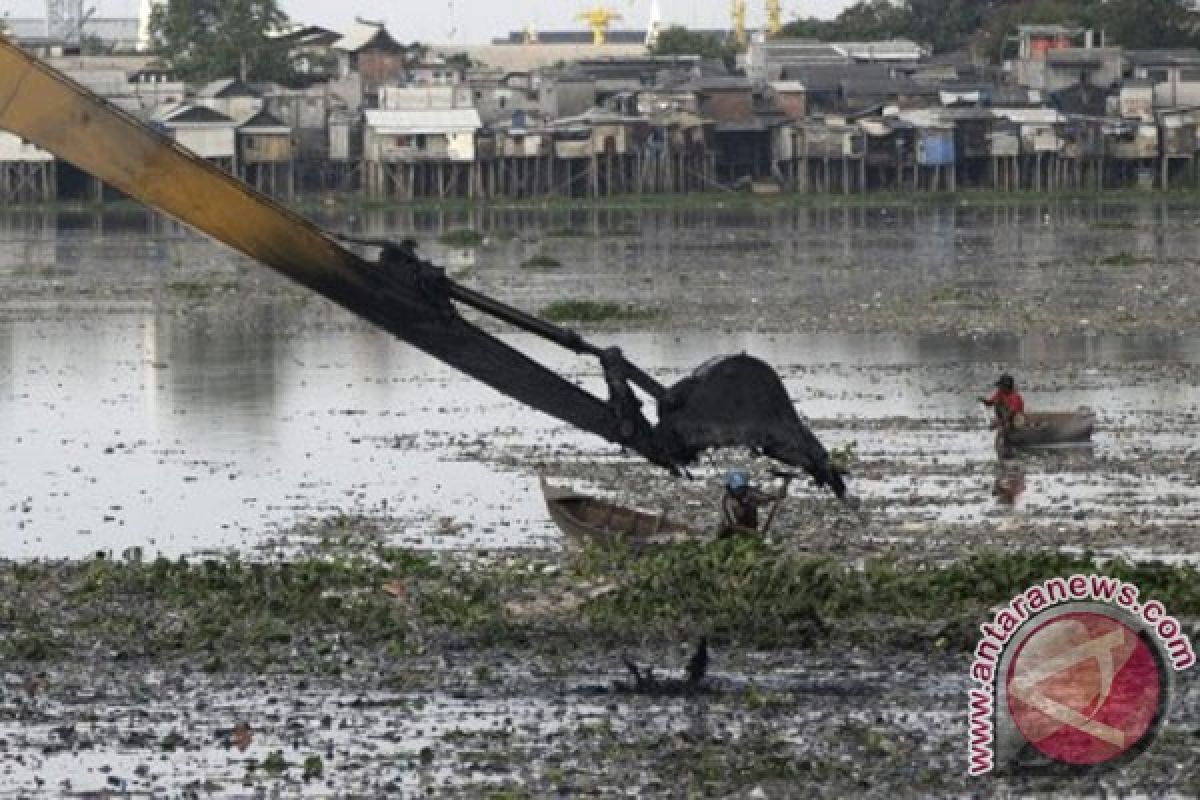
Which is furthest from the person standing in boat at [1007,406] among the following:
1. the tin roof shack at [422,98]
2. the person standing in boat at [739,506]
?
the tin roof shack at [422,98]

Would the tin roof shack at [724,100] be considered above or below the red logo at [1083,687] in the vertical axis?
below

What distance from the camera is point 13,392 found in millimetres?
37719

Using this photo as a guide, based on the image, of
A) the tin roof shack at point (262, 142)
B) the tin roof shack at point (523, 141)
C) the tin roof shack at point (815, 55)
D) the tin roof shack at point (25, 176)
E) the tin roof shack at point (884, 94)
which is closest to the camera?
the tin roof shack at point (25, 176)

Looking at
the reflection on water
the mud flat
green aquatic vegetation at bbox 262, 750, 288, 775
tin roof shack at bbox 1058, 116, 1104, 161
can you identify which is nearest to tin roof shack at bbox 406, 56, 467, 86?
tin roof shack at bbox 1058, 116, 1104, 161

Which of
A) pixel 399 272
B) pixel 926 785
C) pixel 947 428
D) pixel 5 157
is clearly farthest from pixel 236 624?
pixel 5 157

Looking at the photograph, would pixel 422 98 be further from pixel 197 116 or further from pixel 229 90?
pixel 197 116

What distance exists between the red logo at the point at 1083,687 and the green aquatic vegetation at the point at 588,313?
32.9 meters

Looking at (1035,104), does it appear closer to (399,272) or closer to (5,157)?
(5,157)

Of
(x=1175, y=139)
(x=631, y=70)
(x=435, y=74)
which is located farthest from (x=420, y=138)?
(x=1175, y=139)

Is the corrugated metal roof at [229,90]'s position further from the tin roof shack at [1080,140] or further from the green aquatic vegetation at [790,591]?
the green aquatic vegetation at [790,591]

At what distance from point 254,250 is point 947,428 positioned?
16.1m

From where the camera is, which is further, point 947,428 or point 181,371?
point 181,371

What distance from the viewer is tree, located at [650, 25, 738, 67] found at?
509 feet

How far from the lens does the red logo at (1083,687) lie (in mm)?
13023
